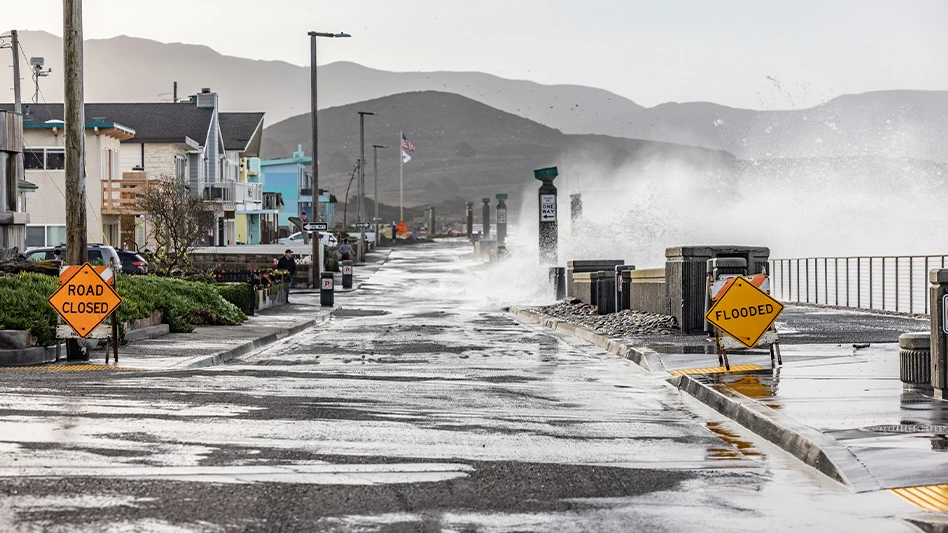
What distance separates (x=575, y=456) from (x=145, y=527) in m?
3.97

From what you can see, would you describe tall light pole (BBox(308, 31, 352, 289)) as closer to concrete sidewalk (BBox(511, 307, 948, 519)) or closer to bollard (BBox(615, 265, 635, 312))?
bollard (BBox(615, 265, 635, 312))

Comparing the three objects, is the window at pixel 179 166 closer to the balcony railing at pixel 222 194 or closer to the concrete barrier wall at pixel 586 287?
the balcony railing at pixel 222 194

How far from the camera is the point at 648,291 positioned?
2798 centimetres

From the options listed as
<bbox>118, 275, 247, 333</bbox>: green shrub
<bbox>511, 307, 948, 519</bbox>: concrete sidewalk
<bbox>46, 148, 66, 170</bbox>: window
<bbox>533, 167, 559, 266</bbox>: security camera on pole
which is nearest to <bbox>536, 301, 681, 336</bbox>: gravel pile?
<bbox>511, 307, 948, 519</bbox>: concrete sidewalk

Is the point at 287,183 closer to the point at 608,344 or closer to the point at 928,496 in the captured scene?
the point at 608,344

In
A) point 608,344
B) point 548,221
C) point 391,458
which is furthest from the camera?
point 548,221

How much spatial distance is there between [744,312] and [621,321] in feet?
33.2

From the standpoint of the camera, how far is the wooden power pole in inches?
826

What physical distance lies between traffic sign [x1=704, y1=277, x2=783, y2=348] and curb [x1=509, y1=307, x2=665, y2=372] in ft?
4.97

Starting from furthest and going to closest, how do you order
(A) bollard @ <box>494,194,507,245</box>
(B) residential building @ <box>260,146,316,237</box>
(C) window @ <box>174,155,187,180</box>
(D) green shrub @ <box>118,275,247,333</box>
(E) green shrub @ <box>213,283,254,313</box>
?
(B) residential building @ <box>260,146,316,237</box> → (A) bollard @ <box>494,194,507,245</box> → (C) window @ <box>174,155,187,180</box> → (E) green shrub @ <box>213,283,254,313</box> → (D) green shrub @ <box>118,275,247,333</box>

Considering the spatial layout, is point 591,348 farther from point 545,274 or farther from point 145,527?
point 545,274

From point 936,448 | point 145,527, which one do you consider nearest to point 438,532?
point 145,527

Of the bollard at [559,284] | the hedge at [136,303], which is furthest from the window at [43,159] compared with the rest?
the hedge at [136,303]

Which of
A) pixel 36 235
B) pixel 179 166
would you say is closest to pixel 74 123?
pixel 36 235
